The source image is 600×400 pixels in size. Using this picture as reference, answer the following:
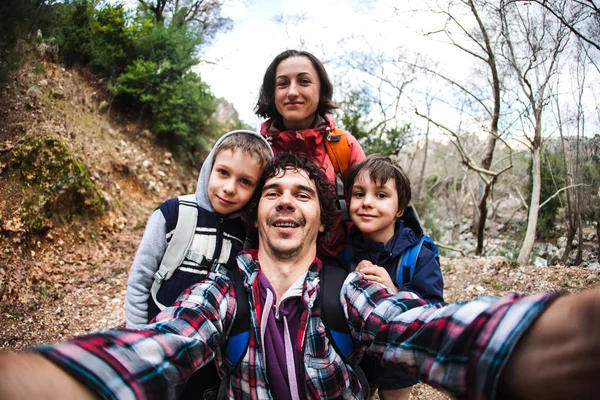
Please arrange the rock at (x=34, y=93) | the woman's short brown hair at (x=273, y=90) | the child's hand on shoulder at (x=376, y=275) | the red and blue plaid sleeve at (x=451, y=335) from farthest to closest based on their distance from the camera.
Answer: the rock at (x=34, y=93) → the woman's short brown hair at (x=273, y=90) → the child's hand on shoulder at (x=376, y=275) → the red and blue plaid sleeve at (x=451, y=335)

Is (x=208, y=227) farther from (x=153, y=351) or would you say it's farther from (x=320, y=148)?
(x=320, y=148)

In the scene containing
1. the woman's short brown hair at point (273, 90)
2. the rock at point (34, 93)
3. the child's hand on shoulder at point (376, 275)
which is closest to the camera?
the child's hand on shoulder at point (376, 275)

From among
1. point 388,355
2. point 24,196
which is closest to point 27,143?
point 24,196

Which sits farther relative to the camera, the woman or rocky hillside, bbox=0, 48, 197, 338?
rocky hillside, bbox=0, 48, 197, 338

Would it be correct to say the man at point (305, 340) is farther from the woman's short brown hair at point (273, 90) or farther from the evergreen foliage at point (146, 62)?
the evergreen foliage at point (146, 62)

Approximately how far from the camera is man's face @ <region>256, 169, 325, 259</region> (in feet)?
6.07

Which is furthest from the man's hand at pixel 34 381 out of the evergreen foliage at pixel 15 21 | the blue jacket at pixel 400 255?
the evergreen foliage at pixel 15 21

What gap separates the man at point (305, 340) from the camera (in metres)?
0.69

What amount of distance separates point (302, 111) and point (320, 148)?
0.37 meters

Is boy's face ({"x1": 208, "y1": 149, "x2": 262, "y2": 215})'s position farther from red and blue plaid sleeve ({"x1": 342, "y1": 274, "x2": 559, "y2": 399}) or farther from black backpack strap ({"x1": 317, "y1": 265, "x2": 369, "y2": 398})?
red and blue plaid sleeve ({"x1": 342, "y1": 274, "x2": 559, "y2": 399})

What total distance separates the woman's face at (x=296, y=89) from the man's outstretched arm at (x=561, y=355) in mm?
2288

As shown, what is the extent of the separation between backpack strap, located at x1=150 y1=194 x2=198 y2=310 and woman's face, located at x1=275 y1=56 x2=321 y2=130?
129 centimetres

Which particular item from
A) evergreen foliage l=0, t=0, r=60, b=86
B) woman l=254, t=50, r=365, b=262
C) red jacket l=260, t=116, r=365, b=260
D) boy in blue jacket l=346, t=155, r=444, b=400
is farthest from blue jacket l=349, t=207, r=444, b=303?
evergreen foliage l=0, t=0, r=60, b=86

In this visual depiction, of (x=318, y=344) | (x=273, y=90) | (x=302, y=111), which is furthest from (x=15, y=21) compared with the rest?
(x=318, y=344)
